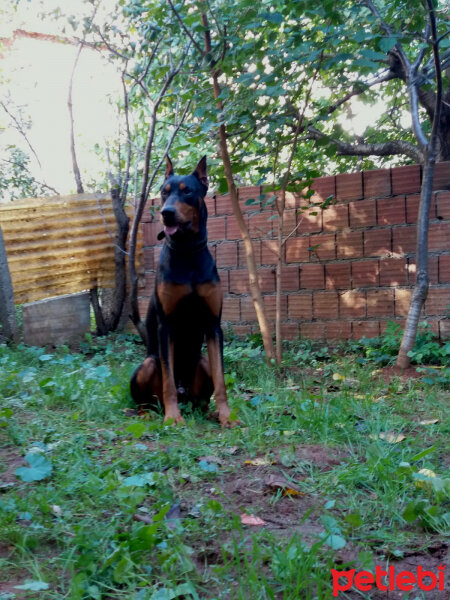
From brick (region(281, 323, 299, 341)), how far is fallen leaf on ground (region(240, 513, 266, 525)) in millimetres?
4342

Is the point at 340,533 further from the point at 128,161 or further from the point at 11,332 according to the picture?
the point at 128,161

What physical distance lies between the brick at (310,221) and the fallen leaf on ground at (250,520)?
14.5 ft

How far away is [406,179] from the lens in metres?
5.64

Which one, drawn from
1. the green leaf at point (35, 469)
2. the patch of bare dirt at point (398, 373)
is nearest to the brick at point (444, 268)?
the patch of bare dirt at point (398, 373)

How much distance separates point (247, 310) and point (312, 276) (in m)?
0.93

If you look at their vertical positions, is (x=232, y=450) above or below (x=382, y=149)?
below

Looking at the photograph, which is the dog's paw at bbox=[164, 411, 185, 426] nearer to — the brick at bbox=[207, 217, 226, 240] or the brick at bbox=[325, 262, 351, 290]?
the brick at bbox=[325, 262, 351, 290]

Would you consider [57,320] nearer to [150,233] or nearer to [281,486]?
[150,233]

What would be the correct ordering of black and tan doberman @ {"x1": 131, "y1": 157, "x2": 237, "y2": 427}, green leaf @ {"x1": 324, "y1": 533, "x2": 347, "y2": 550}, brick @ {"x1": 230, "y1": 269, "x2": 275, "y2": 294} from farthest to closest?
brick @ {"x1": 230, "y1": 269, "x2": 275, "y2": 294} → black and tan doberman @ {"x1": 131, "y1": 157, "x2": 237, "y2": 427} → green leaf @ {"x1": 324, "y1": 533, "x2": 347, "y2": 550}

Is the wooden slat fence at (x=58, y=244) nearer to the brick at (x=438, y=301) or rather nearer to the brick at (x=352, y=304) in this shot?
the brick at (x=352, y=304)

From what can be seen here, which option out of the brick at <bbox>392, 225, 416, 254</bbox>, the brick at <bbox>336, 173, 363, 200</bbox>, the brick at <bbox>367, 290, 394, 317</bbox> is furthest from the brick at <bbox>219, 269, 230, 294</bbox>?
the brick at <bbox>392, 225, 416, 254</bbox>

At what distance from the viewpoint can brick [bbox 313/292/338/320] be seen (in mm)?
6078

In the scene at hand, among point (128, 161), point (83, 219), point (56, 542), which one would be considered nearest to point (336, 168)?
point (128, 161)

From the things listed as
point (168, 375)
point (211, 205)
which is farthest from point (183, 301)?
point (211, 205)
